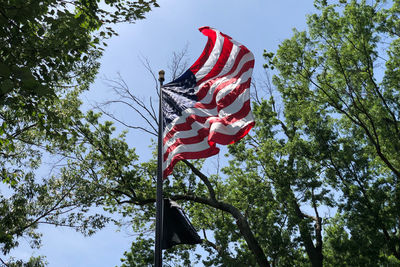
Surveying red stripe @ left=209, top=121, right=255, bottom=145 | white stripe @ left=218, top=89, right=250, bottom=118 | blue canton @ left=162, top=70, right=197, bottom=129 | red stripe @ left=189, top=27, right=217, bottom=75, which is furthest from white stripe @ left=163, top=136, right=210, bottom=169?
red stripe @ left=189, top=27, right=217, bottom=75

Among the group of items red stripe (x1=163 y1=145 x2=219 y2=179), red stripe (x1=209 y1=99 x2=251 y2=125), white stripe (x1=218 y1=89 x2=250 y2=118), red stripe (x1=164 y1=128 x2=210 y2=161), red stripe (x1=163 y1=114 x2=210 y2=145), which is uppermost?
white stripe (x1=218 y1=89 x2=250 y2=118)

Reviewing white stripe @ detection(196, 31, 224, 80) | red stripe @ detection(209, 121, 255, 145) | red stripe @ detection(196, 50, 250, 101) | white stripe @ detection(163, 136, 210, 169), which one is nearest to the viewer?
white stripe @ detection(163, 136, 210, 169)

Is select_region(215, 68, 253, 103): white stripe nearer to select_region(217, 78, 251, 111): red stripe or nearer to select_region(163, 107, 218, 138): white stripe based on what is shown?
select_region(217, 78, 251, 111): red stripe

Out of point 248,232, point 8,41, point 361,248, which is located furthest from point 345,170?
point 8,41

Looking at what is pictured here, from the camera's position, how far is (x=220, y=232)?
17.4m

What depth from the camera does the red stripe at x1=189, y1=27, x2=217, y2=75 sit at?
9724 mm

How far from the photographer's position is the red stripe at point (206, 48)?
31.9ft

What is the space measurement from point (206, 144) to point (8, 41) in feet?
14.3

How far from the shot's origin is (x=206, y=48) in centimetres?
1006

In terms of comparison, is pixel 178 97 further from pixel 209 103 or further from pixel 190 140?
pixel 190 140

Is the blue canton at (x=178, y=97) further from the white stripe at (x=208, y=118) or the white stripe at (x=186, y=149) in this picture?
the white stripe at (x=186, y=149)

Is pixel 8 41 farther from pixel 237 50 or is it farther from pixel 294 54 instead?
pixel 294 54

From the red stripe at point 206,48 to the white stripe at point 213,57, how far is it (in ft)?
0.27

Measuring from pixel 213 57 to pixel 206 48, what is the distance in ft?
1.34
